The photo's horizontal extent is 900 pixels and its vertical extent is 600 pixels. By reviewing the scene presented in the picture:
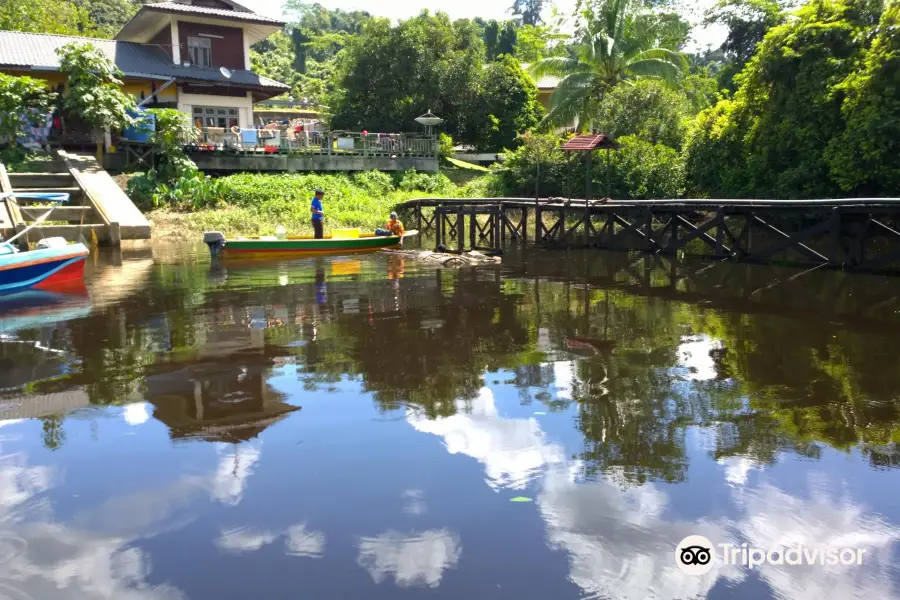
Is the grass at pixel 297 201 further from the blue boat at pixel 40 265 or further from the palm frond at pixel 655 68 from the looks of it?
the blue boat at pixel 40 265

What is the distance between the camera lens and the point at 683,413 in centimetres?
751

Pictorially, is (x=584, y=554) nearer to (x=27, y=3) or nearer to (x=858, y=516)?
(x=858, y=516)

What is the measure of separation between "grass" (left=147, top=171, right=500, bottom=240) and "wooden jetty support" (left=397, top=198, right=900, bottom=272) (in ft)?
10.7

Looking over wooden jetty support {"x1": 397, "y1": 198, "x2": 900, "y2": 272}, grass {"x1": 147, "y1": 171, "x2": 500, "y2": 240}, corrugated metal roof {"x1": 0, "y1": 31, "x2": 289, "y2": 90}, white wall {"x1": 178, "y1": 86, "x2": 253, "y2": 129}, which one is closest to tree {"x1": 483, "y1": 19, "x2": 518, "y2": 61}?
white wall {"x1": 178, "y1": 86, "x2": 253, "y2": 129}

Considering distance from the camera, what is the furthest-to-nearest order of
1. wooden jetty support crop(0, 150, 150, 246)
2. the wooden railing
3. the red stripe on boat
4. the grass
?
the wooden railing → the grass → wooden jetty support crop(0, 150, 150, 246) → the red stripe on boat

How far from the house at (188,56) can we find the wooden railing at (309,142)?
2505 millimetres

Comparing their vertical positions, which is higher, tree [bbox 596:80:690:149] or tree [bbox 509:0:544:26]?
tree [bbox 509:0:544:26]

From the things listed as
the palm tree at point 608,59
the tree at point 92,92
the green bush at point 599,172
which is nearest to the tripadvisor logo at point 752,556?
the green bush at point 599,172

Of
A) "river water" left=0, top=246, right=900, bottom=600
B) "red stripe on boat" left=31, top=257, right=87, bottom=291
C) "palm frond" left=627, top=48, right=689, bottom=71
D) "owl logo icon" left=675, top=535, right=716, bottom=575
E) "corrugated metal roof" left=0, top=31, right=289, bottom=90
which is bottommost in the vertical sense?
"owl logo icon" left=675, top=535, right=716, bottom=575

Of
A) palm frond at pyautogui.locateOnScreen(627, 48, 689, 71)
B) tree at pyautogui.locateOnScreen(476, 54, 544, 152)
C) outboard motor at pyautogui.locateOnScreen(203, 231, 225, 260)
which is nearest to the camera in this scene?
outboard motor at pyautogui.locateOnScreen(203, 231, 225, 260)

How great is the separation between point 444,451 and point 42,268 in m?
12.0

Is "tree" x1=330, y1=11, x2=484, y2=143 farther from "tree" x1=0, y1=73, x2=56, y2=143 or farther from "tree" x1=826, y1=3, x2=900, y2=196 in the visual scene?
"tree" x1=826, y1=3, x2=900, y2=196

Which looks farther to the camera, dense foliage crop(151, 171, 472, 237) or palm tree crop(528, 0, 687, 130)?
palm tree crop(528, 0, 687, 130)

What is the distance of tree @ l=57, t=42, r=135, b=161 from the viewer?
29.6 m
